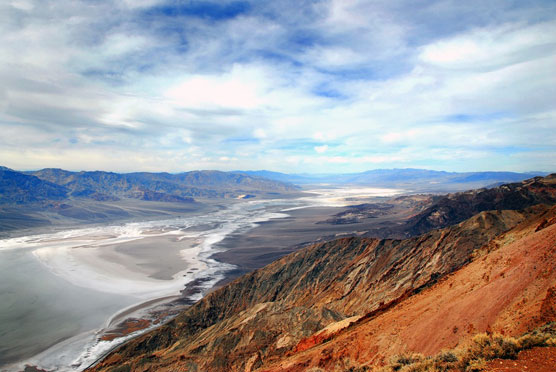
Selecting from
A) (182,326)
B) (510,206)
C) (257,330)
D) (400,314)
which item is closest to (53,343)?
(182,326)

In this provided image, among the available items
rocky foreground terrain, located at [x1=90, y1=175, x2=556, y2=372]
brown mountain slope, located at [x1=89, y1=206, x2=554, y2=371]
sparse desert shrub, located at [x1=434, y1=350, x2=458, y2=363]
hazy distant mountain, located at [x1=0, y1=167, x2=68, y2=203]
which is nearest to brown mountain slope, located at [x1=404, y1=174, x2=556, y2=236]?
brown mountain slope, located at [x1=89, y1=206, x2=554, y2=371]

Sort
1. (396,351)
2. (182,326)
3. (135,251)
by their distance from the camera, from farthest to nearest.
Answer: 1. (135,251)
2. (182,326)
3. (396,351)


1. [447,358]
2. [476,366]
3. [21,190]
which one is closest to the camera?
[476,366]

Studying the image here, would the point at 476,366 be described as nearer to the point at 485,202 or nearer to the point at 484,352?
the point at 484,352

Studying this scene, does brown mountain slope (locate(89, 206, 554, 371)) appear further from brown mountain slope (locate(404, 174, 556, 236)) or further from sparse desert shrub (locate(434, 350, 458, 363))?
brown mountain slope (locate(404, 174, 556, 236))

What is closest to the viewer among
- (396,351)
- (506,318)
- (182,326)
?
(506,318)

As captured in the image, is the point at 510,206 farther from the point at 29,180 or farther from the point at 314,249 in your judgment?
the point at 29,180

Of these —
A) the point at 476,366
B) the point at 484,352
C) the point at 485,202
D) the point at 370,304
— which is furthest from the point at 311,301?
the point at 485,202
